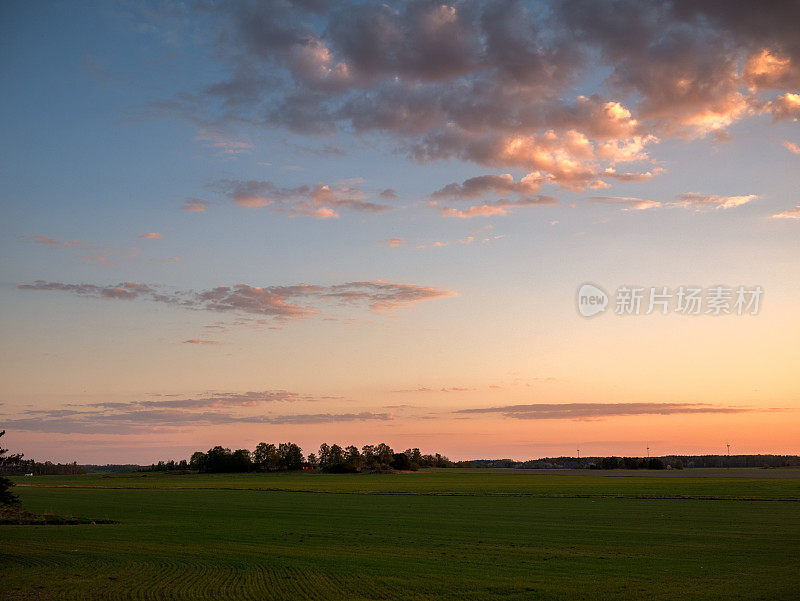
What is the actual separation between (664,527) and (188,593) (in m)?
30.8

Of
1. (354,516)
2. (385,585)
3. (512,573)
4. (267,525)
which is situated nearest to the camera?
(385,585)

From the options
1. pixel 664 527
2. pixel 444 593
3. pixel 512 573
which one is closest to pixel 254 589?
pixel 444 593

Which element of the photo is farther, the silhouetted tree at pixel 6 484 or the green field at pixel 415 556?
the silhouetted tree at pixel 6 484

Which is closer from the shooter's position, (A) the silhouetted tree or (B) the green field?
(B) the green field

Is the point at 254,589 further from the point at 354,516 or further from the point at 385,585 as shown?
the point at 354,516

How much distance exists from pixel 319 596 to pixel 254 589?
2658 millimetres

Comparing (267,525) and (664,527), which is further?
(267,525)

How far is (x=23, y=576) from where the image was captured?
2530 centimetres

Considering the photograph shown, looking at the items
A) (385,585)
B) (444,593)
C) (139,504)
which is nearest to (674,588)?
(444,593)

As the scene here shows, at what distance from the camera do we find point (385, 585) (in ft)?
75.5

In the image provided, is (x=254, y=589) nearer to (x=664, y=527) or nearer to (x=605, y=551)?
(x=605, y=551)

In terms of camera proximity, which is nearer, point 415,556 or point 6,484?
point 415,556

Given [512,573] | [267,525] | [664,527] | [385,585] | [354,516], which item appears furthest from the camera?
[354,516]

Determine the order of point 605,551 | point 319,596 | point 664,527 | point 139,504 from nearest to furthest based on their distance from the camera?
point 319,596
point 605,551
point 664,527
point 139,504
